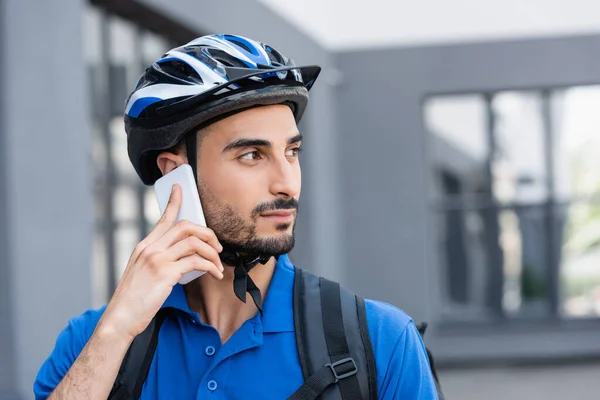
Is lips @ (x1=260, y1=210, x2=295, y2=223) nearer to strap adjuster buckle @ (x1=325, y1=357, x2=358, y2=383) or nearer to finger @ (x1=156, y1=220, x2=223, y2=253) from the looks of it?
finger @ (x1=156, y1=220, x2=223, y2=253)

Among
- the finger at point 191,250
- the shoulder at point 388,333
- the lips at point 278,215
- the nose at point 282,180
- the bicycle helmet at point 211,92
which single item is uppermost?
the bicycle helmet at point 211,92

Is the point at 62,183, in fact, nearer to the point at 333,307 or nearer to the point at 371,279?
the point at 333,307

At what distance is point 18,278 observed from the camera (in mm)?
4996

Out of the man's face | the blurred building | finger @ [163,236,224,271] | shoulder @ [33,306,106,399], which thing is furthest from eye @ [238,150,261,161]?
the blurred building

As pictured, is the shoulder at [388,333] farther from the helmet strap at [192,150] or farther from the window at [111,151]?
the window at [111,151]

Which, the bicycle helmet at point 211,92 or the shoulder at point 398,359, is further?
the bicycle helmet at point 211,92

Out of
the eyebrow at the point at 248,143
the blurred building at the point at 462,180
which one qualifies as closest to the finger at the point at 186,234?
the eyebrow at the point at 248,143

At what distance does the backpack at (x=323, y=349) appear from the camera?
6.40 ft

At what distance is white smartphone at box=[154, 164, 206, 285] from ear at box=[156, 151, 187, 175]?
0.05m

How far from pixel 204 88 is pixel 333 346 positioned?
2.21ft

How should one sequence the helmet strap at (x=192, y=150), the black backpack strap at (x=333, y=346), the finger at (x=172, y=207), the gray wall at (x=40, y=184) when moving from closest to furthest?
the black backpack strap at (x=333, y=346)
the finger at (x=172, y=207)
the helmet strap at (x=192, y=150)
the gray wall at (x=40, y=184)

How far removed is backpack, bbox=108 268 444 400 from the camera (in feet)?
6.40

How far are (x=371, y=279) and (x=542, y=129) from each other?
3278 millimetres

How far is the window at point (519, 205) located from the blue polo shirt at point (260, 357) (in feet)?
35.9
